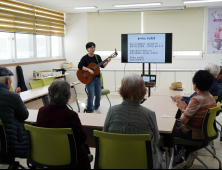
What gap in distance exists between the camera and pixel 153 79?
204 inches

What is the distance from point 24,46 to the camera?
692 centimetres

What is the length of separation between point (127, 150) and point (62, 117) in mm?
616

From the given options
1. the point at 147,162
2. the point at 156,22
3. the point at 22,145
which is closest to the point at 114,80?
the point at 156,22

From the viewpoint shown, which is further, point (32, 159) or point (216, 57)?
point (216, 57)

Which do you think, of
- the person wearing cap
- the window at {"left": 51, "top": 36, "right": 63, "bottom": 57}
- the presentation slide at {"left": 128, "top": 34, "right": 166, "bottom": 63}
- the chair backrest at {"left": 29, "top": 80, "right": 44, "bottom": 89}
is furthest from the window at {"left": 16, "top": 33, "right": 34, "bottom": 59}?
the person wearing cap

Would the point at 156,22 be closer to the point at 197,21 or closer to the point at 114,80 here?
the point at 197,21

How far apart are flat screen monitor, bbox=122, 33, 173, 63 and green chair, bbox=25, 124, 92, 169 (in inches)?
149

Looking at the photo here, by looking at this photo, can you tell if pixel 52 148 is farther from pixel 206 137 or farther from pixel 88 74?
pixel 88 74

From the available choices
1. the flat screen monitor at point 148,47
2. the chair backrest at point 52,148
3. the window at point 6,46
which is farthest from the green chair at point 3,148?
the window at point 6,46

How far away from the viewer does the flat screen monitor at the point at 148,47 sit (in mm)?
5316

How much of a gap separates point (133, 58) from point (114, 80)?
2471 mm

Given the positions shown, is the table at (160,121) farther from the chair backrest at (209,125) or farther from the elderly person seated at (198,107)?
the chair backrest at (209,125)

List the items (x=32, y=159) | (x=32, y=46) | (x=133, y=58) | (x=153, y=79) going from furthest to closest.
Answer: (x=32, y=46) → (x=133, y=58) → (x=153, y=79) → (x=32, y=159)

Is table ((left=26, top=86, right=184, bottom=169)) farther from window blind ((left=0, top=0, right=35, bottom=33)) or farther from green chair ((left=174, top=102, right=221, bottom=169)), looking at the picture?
window blind ((left=0, top=0, right=35, bottom=33))
